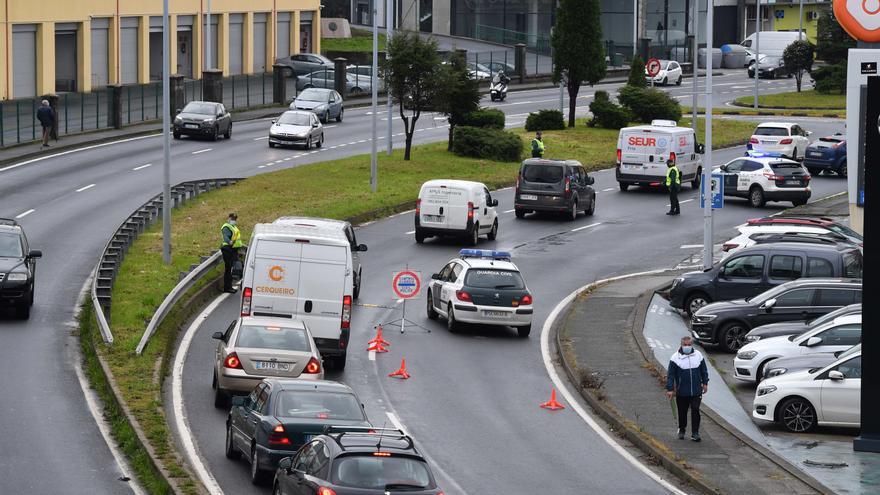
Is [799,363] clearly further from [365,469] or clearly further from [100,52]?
[100,52]

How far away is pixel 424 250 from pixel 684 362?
1781 cm

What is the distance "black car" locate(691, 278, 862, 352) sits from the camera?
2997 cm

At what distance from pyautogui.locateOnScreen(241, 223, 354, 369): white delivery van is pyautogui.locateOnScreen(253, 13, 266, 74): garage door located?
205 ft

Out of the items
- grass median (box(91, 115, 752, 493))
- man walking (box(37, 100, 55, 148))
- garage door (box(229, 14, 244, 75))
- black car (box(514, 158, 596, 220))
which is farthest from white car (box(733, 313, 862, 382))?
garage door (box(229, 14, 244, 75))

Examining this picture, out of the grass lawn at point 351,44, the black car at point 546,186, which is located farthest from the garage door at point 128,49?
the black car at point 546,186

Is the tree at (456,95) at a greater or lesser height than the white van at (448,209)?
greater

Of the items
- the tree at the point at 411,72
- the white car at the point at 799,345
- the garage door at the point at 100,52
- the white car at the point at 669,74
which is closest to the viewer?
the white car at the point at 799,345

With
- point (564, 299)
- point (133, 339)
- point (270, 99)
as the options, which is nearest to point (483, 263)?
point (564, 299)

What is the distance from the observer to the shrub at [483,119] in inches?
2292

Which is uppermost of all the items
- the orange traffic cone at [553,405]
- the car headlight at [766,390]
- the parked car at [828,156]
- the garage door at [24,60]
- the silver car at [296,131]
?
the garage door at [24,60]

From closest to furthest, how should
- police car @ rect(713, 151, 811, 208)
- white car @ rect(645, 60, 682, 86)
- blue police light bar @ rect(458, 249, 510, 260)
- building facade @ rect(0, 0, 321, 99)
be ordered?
blue police light bar @ rect(458, 249, 510, 260) < police car @ rect(713, 151, 811, 208) < building facade @ rect(0, 0, 321, 99) < white car @ rect(645, 60, 682, 86)

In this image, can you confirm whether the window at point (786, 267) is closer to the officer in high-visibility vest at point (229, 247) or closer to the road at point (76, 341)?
the road at point (76, 341)

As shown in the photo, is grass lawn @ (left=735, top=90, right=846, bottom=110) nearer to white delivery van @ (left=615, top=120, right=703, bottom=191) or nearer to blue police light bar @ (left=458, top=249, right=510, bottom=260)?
white delivery van @ (left=615, top=120, right=703, bottom=191)

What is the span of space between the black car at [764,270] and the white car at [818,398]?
348 inches
